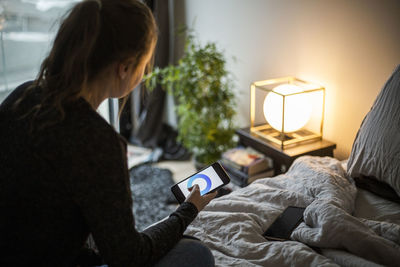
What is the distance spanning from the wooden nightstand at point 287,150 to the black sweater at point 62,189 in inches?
45.3

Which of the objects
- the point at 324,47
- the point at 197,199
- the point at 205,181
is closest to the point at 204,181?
the point at 205,181

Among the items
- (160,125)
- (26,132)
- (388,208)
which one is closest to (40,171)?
(26,132)

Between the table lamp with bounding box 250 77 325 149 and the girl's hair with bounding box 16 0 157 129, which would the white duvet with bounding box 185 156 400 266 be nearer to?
the table lamp with bounding box 250 77 325 149

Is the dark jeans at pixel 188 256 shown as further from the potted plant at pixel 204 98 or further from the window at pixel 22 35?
the window at pixel 22 35

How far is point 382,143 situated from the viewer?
1.44 m

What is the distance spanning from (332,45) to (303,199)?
886mm

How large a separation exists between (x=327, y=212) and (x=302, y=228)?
0.08 meters

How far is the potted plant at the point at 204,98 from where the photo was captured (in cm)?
234

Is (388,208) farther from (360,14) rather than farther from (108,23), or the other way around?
(108,23)

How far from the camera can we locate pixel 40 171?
0.83 m

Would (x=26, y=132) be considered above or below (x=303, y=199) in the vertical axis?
above

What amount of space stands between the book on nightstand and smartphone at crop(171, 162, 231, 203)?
0.82 meters

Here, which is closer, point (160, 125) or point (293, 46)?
point (293, 46)

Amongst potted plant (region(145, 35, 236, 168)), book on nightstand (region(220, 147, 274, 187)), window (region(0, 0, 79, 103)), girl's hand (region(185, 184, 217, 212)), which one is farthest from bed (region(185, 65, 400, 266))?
window (region(0, 0, 79, 103))
